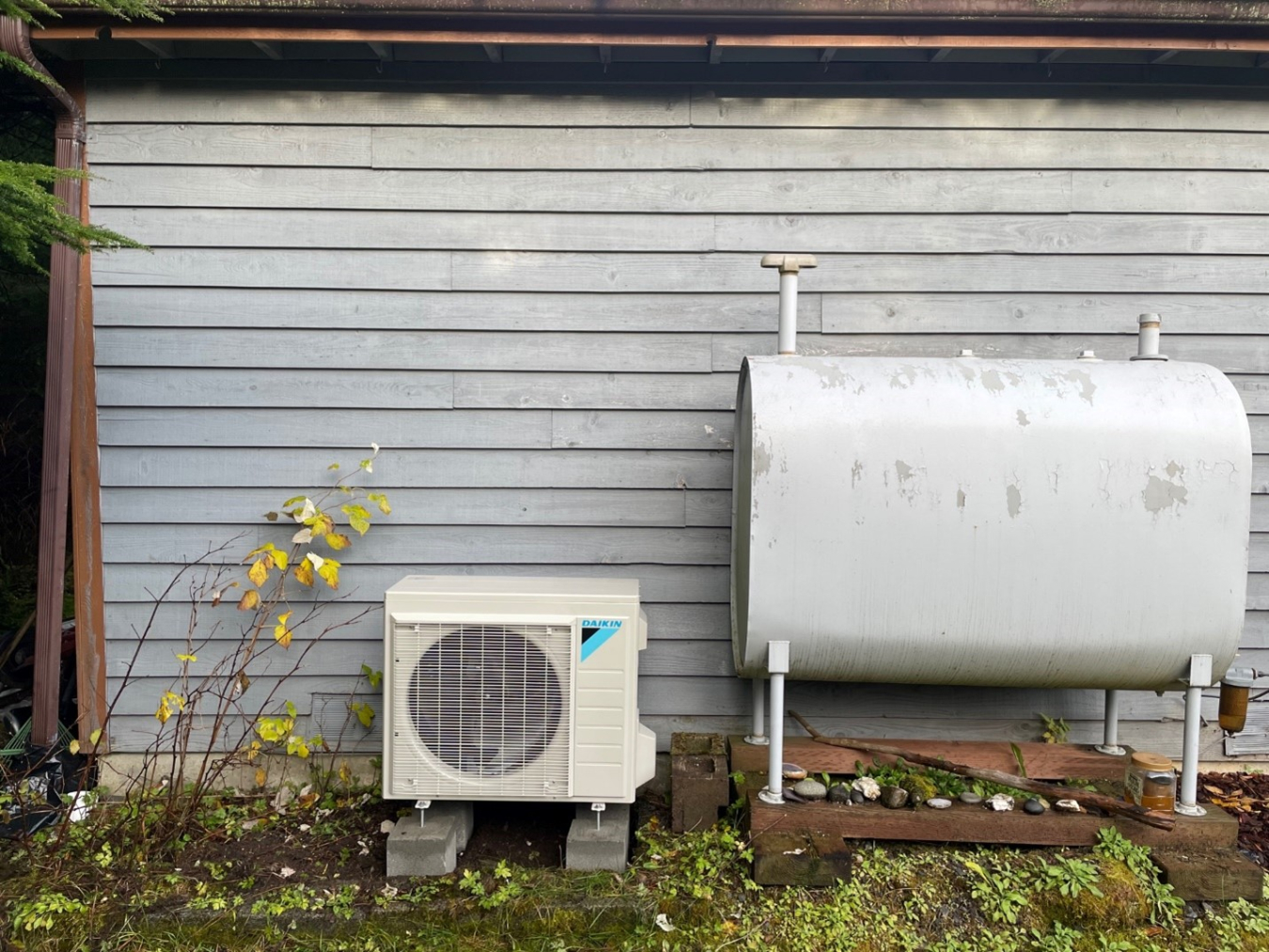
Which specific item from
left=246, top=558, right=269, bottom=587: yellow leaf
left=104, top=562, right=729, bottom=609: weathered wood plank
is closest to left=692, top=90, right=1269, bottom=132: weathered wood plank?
left=104, top=562, right=729, bottom=609: weathered wood plank

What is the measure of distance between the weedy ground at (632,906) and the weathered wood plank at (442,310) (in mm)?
1950

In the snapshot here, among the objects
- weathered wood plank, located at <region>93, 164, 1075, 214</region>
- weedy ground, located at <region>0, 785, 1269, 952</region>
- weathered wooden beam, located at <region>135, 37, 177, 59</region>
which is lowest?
weedy ground, located at <region>0, 785, 1269, 952</region>

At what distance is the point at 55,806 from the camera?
3033 mm

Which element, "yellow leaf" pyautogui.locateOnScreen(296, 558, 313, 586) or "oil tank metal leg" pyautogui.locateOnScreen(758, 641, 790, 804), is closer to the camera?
"oil tank metal leg" pyautogui.locateOnScreen(758, 641, 790, 804)

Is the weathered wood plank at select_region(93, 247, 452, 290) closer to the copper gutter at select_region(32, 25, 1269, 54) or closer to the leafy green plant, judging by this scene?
the copper gutter at select_region(32, 25, 1269, 54)

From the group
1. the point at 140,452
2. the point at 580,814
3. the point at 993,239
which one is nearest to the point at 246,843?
the point at 580,814

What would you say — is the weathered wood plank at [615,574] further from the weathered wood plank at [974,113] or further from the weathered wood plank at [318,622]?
the weathered wood plank at [974,113]

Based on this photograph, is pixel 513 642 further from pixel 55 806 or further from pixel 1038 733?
pixel 1038 733

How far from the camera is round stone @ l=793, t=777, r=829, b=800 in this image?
2760mm

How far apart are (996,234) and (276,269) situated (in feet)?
9.67

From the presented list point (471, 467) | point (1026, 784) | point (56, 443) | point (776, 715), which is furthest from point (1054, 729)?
point (56, 443)

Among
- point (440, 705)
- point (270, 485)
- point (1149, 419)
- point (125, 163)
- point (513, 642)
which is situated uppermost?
point (125, 163)

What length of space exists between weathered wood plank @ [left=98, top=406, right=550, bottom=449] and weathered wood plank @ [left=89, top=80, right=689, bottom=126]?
1179 mm

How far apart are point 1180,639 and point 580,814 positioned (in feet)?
6.92
